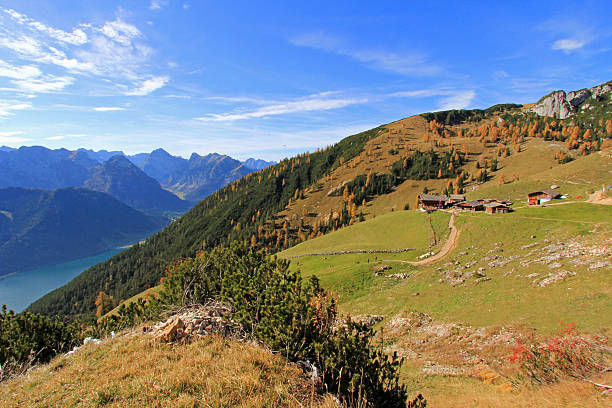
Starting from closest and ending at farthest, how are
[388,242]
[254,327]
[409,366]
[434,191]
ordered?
[254,327], [409,366], [388,242], [434,191]

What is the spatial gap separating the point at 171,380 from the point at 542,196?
99521mm

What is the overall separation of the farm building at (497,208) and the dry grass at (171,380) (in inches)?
3166

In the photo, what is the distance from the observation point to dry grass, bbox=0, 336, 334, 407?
304 inches

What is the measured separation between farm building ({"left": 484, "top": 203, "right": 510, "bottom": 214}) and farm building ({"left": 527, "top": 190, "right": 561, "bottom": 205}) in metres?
15.0

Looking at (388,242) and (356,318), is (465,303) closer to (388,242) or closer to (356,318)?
(356,318)

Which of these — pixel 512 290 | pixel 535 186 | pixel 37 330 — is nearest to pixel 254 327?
pixel 37 330

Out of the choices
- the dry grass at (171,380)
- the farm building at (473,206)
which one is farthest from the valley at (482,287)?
the farm building at (473,206)

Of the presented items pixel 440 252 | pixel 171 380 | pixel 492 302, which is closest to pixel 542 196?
pixel 440 252

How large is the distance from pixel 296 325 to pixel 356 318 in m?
23.9

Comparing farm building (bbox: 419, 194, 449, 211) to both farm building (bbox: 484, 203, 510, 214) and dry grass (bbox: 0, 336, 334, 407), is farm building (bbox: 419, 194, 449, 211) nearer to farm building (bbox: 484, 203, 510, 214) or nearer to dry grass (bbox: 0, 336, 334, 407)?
farm building (bbox: 484, 203, 510, 214)

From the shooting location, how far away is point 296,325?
10094 millimetres

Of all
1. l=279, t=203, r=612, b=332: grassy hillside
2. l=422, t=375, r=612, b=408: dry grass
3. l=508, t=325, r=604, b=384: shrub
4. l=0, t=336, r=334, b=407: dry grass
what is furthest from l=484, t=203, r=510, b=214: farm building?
l=0, t=336, r=334, b=407: dry grass

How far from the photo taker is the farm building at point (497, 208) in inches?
2738

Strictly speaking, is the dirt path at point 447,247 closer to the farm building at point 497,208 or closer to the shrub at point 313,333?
the farm building at point 497,208
